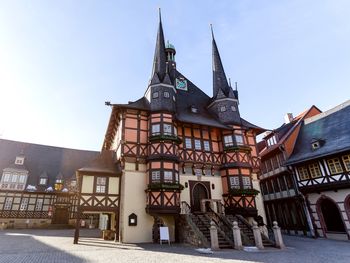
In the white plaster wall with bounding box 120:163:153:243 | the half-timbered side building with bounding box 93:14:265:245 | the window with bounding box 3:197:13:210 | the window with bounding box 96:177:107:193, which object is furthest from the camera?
the window with bounding box 3:197:13:210

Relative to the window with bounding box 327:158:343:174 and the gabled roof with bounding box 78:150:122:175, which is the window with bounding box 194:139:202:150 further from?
the window with bounding box 327:158:343:174

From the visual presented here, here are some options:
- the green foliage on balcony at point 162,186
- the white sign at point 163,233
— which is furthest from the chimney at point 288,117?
the white sign at point 163,233

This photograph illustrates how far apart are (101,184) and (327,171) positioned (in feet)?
59.6

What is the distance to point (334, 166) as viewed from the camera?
1820 cm

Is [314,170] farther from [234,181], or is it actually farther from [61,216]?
[61,216]

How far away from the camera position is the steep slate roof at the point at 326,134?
18.3 meters

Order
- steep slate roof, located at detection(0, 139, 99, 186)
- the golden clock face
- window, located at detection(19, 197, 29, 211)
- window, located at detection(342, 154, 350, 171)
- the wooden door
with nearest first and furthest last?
window, located at detection(342, 154, 350, 171) → the golden clock face → window, located at detection(19, 197, 29, 211) → the wooden door → steep slate roof, located at detection(0, 139, 99, 186)

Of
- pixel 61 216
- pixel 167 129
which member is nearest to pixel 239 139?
pixel 167 129

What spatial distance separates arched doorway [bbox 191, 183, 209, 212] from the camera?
18.8m

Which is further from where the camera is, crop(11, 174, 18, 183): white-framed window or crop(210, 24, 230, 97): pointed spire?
crop(11, 174, 18, 183): white-framed window

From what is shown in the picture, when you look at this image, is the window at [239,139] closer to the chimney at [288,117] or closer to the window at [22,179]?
the chimney at [288,117]

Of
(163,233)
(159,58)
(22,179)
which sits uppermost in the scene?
(159,58)

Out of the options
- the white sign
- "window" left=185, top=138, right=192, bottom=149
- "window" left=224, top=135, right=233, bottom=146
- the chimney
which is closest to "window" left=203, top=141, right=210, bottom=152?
"window" left=185, top=138, right=192, bottom=149

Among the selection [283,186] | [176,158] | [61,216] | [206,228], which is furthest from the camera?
[61,216]
